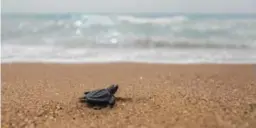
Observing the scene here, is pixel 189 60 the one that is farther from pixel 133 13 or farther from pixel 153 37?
pixel 133 13

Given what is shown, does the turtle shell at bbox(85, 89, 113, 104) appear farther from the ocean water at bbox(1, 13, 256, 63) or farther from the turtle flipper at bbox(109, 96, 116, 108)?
the ocean water at bbox(1, 13, 256, 63)

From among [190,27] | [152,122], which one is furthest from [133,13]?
[152,122]

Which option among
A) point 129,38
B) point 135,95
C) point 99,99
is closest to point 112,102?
point 99,99

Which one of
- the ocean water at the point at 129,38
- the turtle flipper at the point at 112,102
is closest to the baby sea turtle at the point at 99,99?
the turtle flipper at the point at 112,102

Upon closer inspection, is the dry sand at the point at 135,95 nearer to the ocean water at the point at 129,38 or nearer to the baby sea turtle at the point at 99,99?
the baby sea turtle at the point at 99,99

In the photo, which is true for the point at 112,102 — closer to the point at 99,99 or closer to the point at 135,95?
the point at 99,99
